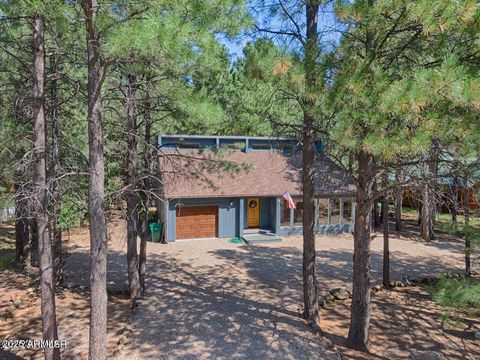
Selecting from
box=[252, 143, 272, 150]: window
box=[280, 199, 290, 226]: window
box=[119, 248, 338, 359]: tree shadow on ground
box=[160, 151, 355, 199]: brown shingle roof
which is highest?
box=[252, 143, 272, 150]: window

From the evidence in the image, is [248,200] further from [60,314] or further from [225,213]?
[60,314]

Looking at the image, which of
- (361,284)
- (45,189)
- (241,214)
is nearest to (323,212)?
(241,214)

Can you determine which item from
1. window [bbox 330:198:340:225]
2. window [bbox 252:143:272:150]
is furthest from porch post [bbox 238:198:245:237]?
window [bbox 330:198:340:225]

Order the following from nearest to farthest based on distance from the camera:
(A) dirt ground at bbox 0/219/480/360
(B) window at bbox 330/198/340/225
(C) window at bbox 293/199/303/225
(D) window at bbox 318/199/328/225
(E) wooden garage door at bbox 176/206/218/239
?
(A) dirt ground at bbox 0/219/480/360
(E) wooden garage door at bbox 176/206/218/239
(C) window at bbox 293/199/303/225
(D) window at bbox 318/199/328/225
(B) window at bbox 330/198/340/225

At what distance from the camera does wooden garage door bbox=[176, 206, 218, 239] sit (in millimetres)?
16875

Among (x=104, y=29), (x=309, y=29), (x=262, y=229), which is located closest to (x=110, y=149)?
(x=104, y=29)

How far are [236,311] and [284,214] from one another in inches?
384

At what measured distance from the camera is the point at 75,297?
10242 mm

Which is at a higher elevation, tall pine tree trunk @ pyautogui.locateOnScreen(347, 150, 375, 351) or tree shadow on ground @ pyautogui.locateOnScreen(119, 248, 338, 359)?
tall pine tree trunk @ pyautogui.locateOnScreen(347, 150, 375, 351)

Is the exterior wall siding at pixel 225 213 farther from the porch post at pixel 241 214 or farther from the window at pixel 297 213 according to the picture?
the window at pixel 297 213

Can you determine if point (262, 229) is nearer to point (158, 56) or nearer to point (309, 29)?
point (309, 29)

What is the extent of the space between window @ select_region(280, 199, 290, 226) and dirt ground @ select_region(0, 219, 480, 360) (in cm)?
323

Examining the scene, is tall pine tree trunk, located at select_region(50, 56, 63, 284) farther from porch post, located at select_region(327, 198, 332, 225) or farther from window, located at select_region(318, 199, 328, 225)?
porch post, located at select_region(327, 198, 332, 225)

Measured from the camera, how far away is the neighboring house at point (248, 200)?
54.5ft
